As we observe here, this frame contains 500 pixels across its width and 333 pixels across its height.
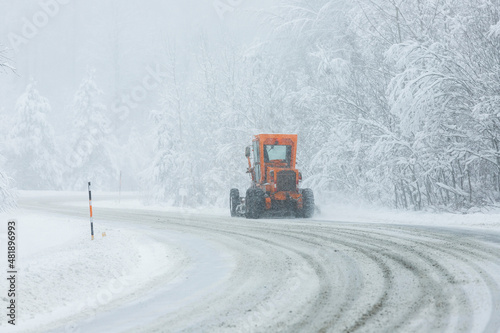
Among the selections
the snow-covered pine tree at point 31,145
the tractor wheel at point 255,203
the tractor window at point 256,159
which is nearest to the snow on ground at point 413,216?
the tractor wheel at point 255,203

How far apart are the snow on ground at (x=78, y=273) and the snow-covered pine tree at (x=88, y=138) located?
47169mm

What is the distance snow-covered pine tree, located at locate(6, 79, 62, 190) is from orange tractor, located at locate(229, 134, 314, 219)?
42871 millimetres

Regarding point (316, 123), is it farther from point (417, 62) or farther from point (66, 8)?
point (66, 8)

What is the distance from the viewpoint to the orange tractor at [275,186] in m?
16.5

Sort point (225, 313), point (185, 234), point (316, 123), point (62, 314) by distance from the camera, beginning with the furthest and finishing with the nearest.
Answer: point (316, 123) → point (185, 234) → point (62, 314) → point (225, 313)

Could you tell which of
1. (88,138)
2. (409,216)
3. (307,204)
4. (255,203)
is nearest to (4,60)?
(255,203)

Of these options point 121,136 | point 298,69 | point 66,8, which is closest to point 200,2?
point 121,136

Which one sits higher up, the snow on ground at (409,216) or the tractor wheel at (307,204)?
the tractor wheel at (307,204)

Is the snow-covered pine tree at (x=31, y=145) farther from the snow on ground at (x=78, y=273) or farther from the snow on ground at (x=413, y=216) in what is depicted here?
the snow on ground at (x=78, y=273)

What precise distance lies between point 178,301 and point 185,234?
6992 millimetres

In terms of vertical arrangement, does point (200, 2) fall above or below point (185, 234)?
above

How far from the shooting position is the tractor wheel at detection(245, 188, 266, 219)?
16.5 metres

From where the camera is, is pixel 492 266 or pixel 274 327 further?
pixel 492 266

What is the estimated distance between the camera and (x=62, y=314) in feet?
17.3
